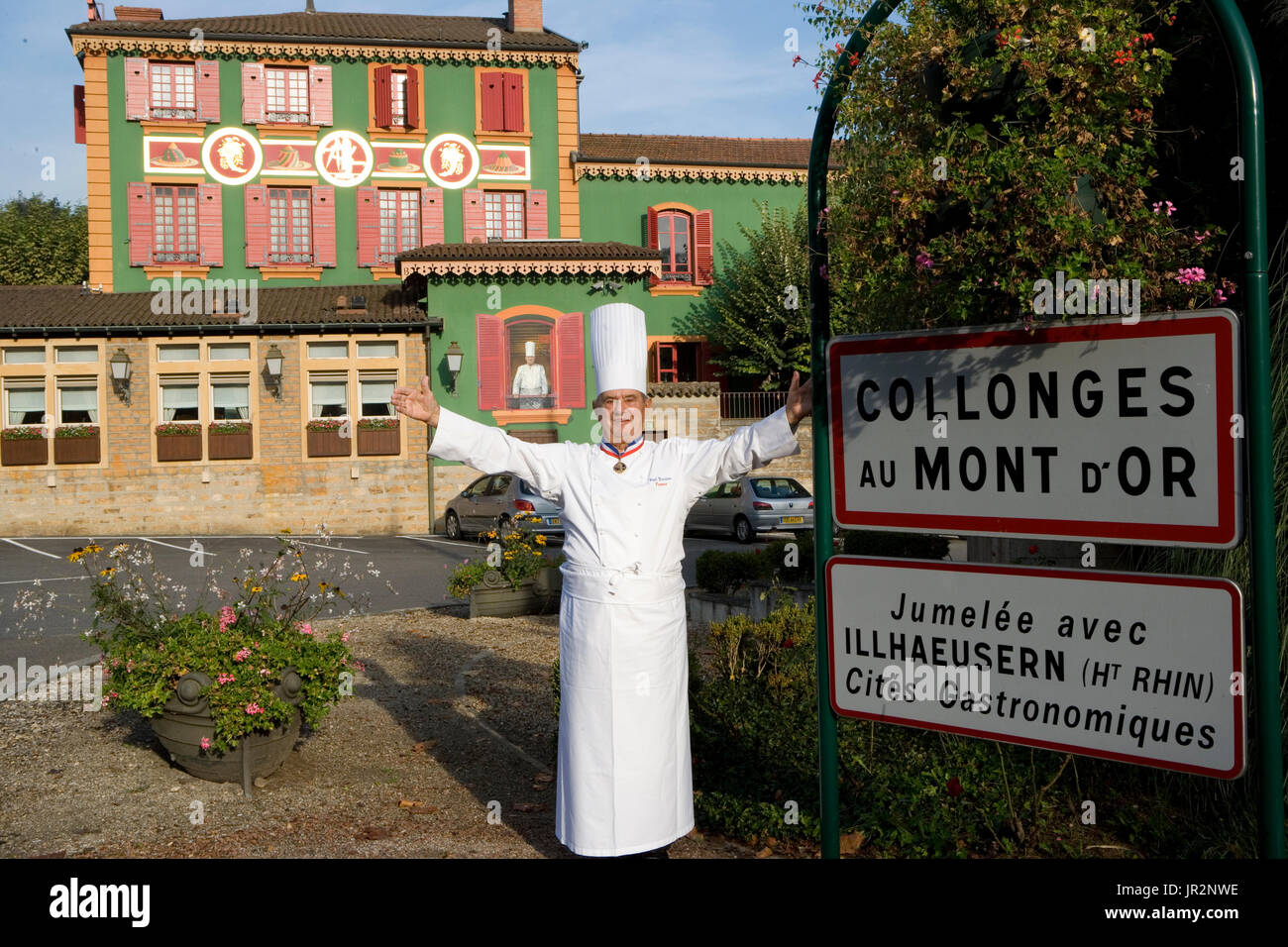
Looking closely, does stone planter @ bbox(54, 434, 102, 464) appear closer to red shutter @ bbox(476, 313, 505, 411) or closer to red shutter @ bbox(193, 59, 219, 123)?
red shutter @ bbox(476, 313, 505, 411)

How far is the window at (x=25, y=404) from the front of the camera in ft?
84.5

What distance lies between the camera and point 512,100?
30578 millimetres

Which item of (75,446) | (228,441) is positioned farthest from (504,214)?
(75,446)

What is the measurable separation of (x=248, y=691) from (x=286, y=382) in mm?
21596

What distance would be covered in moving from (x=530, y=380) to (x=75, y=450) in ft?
33.9

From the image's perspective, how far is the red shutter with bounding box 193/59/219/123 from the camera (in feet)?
94.0

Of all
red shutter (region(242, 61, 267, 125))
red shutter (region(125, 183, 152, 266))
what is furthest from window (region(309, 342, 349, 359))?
red shutter (region(242, 61, 267, 125))

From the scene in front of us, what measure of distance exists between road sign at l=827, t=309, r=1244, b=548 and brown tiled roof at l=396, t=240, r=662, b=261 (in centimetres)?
2381

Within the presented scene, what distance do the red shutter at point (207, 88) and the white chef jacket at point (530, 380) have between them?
10700 mm

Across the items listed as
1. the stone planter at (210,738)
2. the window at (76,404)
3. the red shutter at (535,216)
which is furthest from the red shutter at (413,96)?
the stone planter at (210,738)

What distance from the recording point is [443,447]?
445 centimetres
